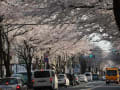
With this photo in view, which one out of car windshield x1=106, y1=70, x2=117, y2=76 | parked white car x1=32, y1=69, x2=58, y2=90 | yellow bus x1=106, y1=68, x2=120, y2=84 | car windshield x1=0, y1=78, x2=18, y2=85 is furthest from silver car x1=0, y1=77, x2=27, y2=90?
car windshield x1=106, y1=70, x2=117, y2=76

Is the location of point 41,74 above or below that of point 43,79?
above

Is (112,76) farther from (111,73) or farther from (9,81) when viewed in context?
(9,81)

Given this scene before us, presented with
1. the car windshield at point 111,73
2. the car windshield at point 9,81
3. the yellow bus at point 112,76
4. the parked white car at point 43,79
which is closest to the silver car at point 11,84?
the car windshield at point 9,81

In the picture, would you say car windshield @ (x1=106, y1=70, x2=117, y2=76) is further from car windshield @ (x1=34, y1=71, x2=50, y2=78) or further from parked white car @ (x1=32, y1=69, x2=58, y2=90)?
car windshield @ (x1=34, y1=71, x2=50, y2=78)

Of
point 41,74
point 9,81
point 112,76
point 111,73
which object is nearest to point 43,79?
point 41,74

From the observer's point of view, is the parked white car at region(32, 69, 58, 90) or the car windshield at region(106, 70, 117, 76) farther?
the car windshield at region(106, 70, 117, 76)

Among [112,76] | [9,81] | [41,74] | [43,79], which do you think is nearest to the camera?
[9,81]

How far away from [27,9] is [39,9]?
1369mm

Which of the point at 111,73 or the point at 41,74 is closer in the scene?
the point at 41,74

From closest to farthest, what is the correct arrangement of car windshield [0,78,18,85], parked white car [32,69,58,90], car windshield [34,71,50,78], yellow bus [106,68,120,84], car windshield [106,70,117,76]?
car windshield [0,78,18,85], parked white car [32,69,58,90], car windshield [34,71,50,78], yellow bus [106,68,120,84], car windshield [106,70,117,76]

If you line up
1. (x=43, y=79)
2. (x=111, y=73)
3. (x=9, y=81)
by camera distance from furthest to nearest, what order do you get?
1. (x=111, y=73)
2. (x=43, y=79)
3. (x=9, y=81)

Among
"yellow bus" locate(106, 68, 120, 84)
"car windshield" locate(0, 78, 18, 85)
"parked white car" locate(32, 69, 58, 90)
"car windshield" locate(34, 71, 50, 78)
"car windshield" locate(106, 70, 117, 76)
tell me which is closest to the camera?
"car windshield" locate(0, 78, 18, 85)

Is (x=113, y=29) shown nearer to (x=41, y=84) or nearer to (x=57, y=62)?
(x=41, y=84)

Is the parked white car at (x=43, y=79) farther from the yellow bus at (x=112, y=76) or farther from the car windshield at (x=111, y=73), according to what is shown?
the car windshield at (x=111, y=73)
